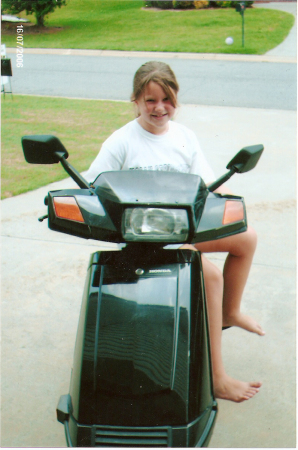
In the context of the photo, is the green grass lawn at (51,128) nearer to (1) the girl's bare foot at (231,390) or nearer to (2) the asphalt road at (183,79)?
(2) the asphalt road at (183,79)

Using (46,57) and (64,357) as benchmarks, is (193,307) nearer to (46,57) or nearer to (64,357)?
(64,357)

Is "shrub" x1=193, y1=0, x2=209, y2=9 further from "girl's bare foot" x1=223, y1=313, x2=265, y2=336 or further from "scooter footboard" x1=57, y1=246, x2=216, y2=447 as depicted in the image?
"scooter footboard" x1=57, y1=246, x2=216, y2=447

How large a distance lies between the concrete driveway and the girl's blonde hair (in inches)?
54.2

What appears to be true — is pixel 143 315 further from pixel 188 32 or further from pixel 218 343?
pixel 188 32

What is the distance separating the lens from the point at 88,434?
1433 millimetres

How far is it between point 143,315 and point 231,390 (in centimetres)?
91

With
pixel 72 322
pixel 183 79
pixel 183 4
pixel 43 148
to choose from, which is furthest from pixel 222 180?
pixel 183 4

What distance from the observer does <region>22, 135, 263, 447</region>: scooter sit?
142cm

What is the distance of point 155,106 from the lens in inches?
76.6

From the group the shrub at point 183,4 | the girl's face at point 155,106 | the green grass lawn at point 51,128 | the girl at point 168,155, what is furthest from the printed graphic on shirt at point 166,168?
the shrub at point 183,4

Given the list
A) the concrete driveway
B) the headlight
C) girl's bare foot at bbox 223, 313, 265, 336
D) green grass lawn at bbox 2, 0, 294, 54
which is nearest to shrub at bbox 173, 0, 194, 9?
green grass lawn at bbox 2, 0, 294, 54

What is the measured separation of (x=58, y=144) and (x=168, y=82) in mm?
532

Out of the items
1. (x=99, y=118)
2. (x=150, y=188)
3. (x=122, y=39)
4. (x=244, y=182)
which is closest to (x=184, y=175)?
(x=150, y=188)

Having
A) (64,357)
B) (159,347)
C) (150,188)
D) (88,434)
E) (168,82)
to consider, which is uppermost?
(168,82)
